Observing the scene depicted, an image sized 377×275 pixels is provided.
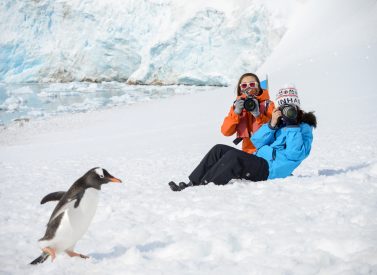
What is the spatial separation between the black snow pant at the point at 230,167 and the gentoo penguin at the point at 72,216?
4.53ft

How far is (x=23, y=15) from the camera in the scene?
1604 inches

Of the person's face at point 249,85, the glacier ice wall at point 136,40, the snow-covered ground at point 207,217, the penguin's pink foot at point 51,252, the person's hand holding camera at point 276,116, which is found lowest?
the snow-covered ground at point 207,217

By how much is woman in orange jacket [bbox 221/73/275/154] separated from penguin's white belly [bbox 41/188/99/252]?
5.84 feet

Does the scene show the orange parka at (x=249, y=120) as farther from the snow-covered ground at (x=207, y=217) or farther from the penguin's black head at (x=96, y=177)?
the penguin's black head at (x=96, y=177)

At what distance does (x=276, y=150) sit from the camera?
2922 millimetres

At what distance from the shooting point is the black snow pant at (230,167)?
113 inches

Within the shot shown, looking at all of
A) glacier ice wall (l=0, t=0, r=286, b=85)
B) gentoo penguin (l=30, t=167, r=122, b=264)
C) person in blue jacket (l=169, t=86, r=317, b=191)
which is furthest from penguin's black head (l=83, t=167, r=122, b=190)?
glacier ice wall (l=0, t=0, r=286, b=85)

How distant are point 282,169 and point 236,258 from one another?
4.91 ft

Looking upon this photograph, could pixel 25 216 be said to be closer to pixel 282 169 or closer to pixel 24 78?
pixel 282 169

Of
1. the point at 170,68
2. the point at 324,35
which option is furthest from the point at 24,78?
the point at 324,35

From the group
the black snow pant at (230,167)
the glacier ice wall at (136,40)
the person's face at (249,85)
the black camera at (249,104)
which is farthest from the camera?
the glacier ice wall at (136,40)

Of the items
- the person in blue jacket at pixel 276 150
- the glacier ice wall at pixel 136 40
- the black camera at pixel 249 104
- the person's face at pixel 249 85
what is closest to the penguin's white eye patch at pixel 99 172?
the person in blue jacket at pixel 276 150

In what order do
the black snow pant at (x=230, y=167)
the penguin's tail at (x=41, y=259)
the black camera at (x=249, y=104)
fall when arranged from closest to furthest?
the penguin's tail at (x=41, y=259) < the black snow pant at (x=230, y=167) < the black camera at (x=249, y=104)

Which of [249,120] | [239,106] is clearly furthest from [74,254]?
[249,120]
